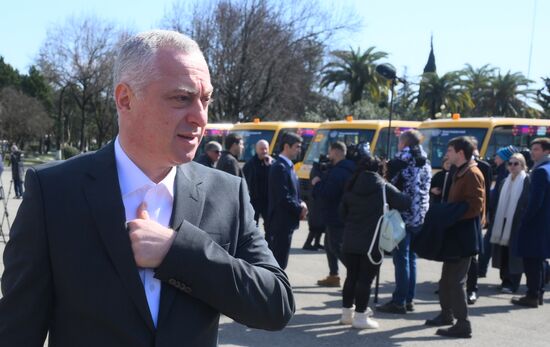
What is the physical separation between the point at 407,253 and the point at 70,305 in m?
6.66

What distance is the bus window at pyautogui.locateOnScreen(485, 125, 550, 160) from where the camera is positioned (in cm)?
1644

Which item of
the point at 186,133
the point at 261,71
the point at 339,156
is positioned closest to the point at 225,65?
the point at 261,71

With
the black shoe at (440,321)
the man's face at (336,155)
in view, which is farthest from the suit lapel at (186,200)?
the man's face at (336,155)

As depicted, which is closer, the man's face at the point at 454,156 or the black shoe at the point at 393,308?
the man's face at the point at 454,156

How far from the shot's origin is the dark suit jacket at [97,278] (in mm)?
1550

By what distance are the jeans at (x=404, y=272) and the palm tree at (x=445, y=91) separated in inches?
1365

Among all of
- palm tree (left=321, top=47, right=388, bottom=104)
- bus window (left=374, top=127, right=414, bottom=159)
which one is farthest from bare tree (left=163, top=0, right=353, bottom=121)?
bus window (left=374, top=127, right=414, bottom=159)

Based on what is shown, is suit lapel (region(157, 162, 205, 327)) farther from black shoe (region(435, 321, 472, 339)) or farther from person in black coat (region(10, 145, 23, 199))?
person in black coat (region(10, 145, 23, 199))

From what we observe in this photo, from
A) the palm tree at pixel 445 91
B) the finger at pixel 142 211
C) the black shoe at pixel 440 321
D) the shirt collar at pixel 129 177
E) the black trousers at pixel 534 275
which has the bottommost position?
the black shoe at pixel 440 321

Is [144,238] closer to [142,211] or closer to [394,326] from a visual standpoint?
[142,211]

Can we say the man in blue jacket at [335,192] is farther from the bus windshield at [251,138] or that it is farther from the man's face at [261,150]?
the bus windshield at [251,138]

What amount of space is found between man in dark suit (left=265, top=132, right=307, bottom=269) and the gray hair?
21.6 ft

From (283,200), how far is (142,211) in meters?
6.63

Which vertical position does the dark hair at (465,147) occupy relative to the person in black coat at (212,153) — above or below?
above
